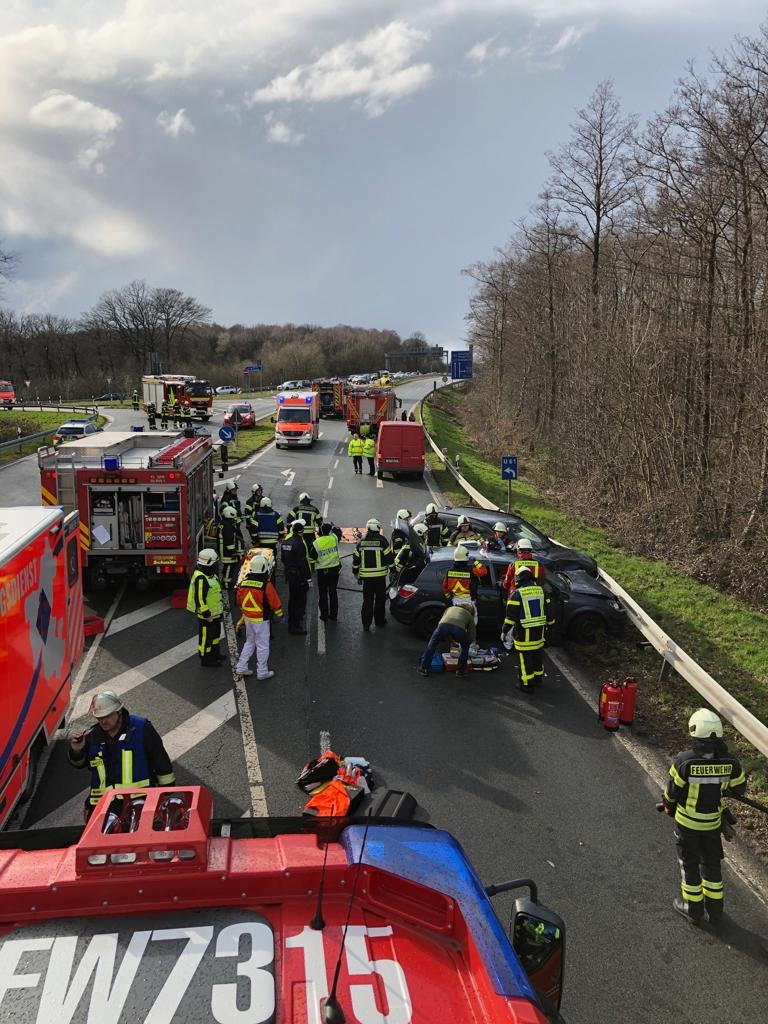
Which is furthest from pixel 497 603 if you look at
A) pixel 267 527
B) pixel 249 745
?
pixel 267 527

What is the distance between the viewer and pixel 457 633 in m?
9.35

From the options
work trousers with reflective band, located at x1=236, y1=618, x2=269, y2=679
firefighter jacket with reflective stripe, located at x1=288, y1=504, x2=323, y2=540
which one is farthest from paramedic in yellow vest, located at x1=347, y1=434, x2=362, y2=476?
work trousers with reflective band, located at x1=236, y1=618, x2=269, y2=679

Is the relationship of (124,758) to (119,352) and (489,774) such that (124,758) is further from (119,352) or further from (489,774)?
(119,352)

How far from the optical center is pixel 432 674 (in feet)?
32.1

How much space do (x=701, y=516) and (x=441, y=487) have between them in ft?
32.6

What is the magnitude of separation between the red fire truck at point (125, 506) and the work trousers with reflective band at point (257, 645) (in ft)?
10.9

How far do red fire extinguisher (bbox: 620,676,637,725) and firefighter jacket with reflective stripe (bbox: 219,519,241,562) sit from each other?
7.38 m

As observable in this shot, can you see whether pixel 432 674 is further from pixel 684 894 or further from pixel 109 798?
pixel 109 798

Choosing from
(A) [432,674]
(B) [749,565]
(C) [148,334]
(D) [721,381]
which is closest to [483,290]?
(D) [721,381]

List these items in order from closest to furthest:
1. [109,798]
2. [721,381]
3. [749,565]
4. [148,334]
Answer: [109,798] < [749,565] < [721,381] < [148,334]

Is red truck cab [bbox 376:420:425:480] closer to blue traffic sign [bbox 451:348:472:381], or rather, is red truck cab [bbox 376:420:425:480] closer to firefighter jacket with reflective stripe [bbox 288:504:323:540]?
firefighter jacket with reflective stripe [bbox 288:504:323:540]

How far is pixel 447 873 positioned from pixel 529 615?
621 centimetres

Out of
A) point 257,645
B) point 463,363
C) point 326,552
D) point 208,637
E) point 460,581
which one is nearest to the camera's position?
point 257,645

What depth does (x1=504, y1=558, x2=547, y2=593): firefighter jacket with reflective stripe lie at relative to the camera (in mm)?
9602
